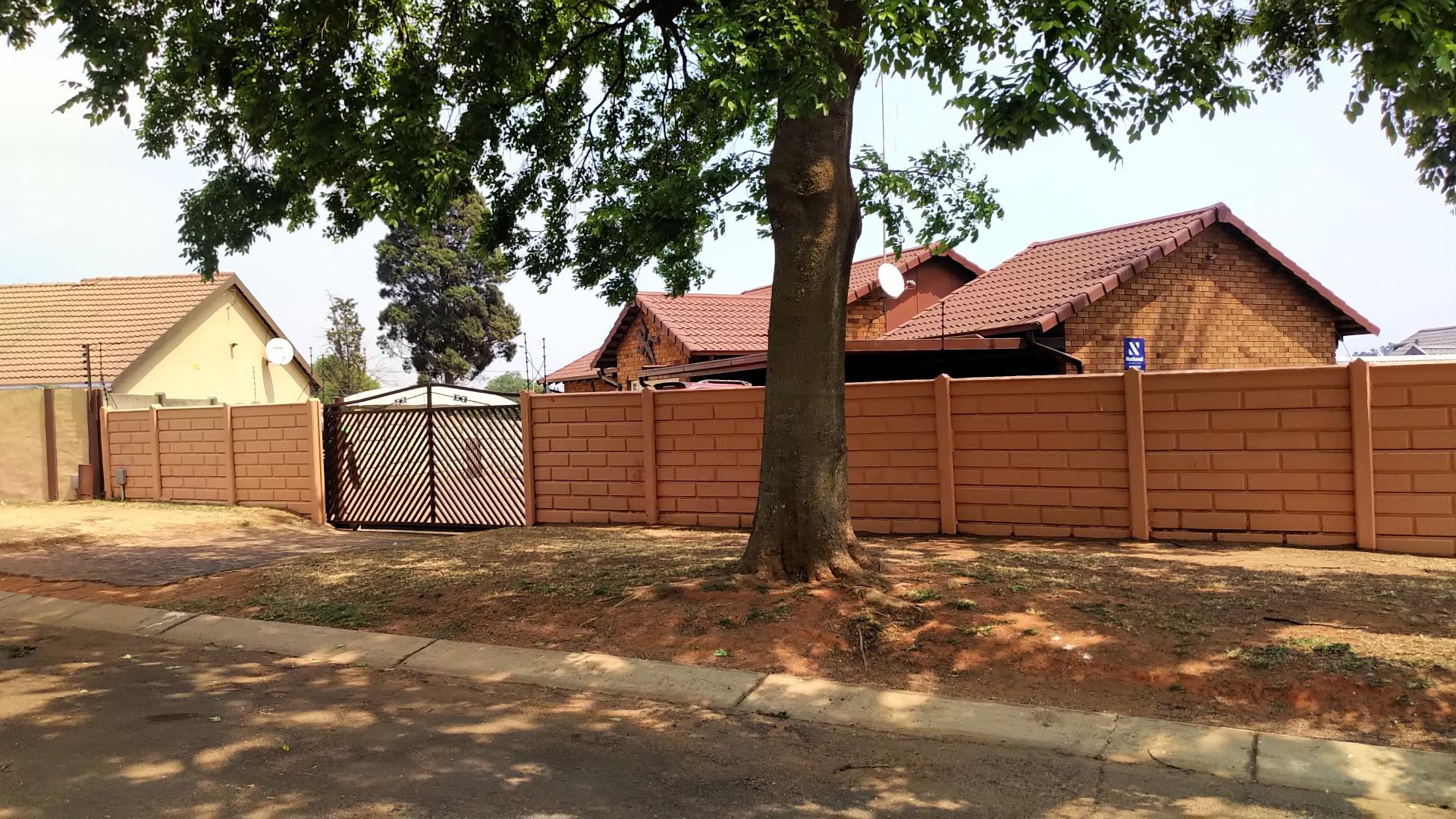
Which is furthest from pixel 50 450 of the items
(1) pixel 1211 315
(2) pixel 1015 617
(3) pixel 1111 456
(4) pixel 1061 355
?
(1) pixel 1211 315

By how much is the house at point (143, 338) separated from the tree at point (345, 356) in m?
24.1

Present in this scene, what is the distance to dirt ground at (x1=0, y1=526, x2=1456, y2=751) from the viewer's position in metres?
5.88

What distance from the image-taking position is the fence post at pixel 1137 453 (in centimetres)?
1049

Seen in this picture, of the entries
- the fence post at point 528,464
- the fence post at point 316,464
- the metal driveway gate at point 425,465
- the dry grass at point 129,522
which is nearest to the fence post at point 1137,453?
the fence post at point 528,464

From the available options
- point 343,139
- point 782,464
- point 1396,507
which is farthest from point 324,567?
point 1396,507

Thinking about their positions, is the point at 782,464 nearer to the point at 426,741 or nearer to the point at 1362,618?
the point at 426,741

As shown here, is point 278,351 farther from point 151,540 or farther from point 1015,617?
point 1015,617

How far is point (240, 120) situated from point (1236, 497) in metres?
10.5

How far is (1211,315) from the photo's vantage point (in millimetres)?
18109

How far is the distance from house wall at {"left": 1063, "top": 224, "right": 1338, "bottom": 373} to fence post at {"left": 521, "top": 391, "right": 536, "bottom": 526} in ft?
29.4

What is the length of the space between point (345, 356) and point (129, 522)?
1639 inches

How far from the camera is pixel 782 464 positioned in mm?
8258

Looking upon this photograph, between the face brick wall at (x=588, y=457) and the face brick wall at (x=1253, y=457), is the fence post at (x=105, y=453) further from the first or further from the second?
the face brick wall at (x=1253, y=457)

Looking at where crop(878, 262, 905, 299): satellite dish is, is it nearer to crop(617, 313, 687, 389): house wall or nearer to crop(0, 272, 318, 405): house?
crop(617, 313, 687, 389): house wall
